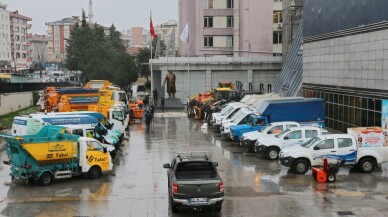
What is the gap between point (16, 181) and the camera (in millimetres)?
22969

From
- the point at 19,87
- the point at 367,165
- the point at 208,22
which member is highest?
the point at 208,22

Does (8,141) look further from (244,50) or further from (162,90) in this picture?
(244,50)

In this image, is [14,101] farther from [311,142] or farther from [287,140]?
[311,142]

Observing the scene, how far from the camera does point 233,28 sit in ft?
247

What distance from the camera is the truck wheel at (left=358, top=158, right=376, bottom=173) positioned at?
2419cm

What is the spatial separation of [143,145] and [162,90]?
36298 millimetres

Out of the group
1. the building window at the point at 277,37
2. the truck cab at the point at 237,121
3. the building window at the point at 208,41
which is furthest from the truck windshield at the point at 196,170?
the building window at the point at 277,37

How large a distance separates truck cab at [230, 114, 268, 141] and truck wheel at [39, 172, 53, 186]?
1360cm

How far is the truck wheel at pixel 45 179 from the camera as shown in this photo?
71.8 ft

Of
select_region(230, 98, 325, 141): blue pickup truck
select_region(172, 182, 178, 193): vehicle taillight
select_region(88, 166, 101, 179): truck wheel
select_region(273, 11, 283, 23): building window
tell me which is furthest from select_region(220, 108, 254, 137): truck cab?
select_region(273, 11, 283, 23): building window

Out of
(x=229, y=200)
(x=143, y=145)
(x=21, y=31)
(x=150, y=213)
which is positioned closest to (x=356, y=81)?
(x=143, y=145)

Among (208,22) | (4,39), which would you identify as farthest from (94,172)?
(4,39)

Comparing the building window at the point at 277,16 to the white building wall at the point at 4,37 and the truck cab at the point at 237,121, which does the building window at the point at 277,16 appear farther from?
the white building wall at the point at 4,37

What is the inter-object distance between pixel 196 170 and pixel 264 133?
490 inches
